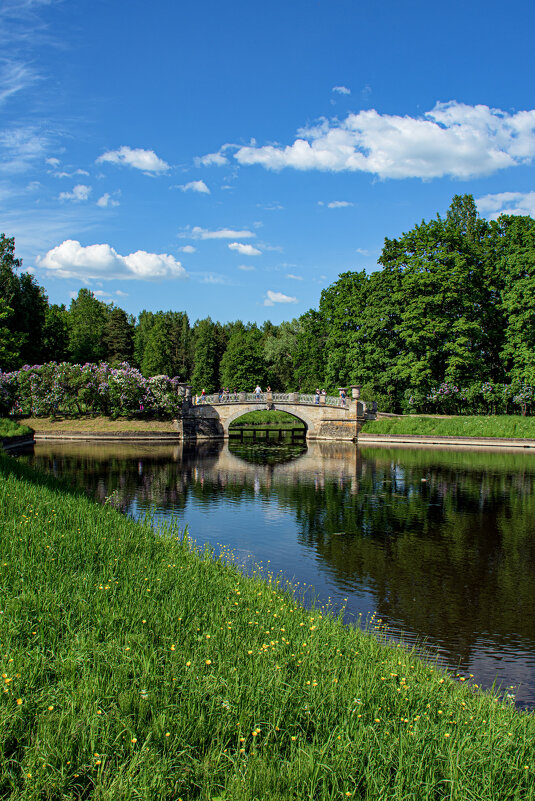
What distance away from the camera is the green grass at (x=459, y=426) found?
4358cm

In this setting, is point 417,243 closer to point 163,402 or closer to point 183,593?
point 163,402

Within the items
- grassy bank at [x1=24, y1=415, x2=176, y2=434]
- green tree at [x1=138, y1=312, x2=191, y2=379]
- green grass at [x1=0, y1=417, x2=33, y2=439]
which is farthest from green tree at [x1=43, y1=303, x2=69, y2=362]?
green grass at [x1=0, y1=417, x2=33, y2=439]

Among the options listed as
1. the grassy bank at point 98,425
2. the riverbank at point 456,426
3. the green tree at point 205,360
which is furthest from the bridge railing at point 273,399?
the green tree at point 205,360

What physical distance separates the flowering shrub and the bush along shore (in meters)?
43.2

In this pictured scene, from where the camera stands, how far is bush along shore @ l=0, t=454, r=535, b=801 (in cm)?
463

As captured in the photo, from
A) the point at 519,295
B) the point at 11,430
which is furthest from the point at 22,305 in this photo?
the point at 519,295

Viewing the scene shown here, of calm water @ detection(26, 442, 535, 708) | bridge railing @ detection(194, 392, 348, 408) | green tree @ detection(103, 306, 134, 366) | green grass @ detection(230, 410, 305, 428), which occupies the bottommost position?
calm water @ detection(26, 442, 535, 708)

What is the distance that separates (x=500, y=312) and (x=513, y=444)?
13.5 metres

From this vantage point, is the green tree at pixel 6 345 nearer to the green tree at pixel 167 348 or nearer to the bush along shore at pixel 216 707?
the green tree at pixel 167 348

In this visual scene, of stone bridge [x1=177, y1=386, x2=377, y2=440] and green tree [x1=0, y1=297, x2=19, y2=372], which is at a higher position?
green tree [x1=0, y1=297, x2=19, y2=372]

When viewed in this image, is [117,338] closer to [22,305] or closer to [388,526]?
[22,305]

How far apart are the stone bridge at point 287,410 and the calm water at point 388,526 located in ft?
37.4

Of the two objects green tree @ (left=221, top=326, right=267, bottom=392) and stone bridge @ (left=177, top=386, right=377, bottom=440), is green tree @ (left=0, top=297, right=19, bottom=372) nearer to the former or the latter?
stone bridge @ (left=177, top=386, right=377, bottom=440)

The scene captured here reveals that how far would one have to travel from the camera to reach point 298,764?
15.6 feet
